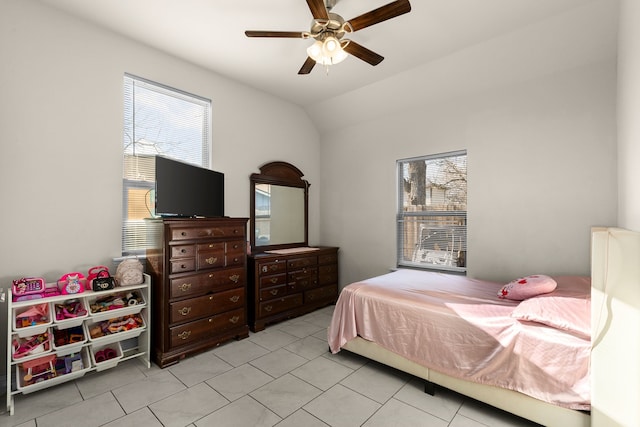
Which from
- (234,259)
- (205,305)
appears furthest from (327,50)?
(205,305)

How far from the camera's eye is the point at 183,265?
279 cm

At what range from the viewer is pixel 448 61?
10.9 feet

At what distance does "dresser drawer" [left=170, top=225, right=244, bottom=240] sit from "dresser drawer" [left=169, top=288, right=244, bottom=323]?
23.8 inches

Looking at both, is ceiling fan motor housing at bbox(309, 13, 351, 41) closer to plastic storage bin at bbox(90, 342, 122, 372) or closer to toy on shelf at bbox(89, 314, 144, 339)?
toy on shelf at bbox(89, 314, 144, 339)

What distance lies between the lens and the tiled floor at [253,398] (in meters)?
1.95

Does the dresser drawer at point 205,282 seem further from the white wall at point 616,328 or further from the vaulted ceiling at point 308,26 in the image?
the white wall at point 616,328

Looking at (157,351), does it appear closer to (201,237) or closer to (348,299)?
(201,237)

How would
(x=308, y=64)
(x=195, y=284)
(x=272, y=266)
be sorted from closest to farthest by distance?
(x=308, y=64)
(x=195, y=284)
(x=272, y=266)

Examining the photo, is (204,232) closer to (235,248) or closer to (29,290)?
(235,248)

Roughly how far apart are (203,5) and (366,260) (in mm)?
3621

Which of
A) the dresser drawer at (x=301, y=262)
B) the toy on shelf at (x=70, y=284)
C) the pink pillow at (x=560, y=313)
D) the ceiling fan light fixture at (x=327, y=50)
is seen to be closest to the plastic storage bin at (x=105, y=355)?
the toy on shelf at (x=70, y=284)

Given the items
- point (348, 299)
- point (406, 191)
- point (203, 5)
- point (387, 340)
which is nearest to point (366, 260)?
point (406, 191)

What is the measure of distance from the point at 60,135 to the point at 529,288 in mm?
4110

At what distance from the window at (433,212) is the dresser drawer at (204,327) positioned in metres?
2.36
